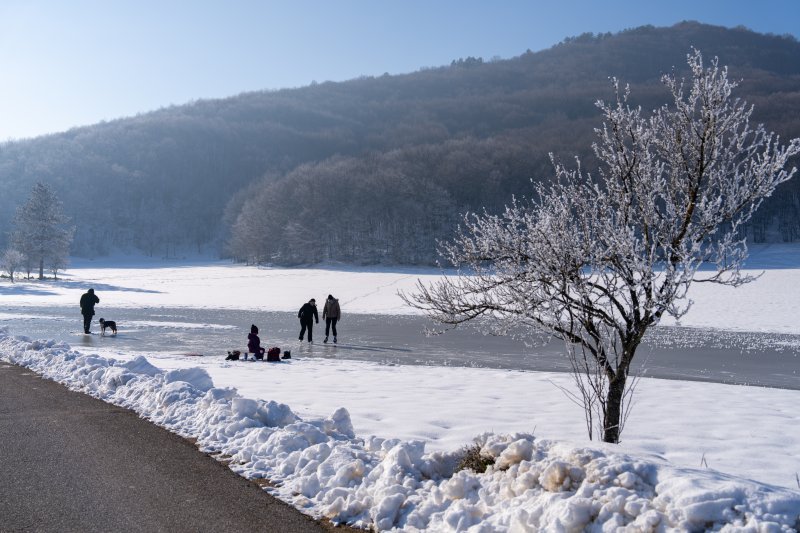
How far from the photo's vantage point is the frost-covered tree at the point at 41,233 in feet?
210

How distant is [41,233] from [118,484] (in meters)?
69.3

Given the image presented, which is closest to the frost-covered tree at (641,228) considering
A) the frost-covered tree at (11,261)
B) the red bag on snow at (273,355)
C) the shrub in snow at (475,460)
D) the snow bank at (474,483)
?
the shrub in snow at (475,460)

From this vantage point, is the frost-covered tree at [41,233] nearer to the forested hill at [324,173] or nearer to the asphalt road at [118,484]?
the forested hill at [324,173]

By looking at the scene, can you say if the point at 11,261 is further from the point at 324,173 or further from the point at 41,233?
the point at 324,173

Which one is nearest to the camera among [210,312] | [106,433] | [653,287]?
[653,287]

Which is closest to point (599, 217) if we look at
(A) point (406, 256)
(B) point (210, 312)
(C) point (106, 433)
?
(C) point (106, 433)

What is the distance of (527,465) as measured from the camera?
→ 14.8 feet

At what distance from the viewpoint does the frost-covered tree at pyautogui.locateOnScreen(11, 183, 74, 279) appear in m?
63.9

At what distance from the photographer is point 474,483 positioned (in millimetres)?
4684

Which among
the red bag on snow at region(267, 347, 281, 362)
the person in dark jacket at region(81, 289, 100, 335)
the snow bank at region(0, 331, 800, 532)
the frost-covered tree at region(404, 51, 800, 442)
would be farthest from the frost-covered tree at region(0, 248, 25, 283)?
the frost-covered tree at region(404, 51, 800, 442)

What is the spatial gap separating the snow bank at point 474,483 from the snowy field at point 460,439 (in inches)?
0.5

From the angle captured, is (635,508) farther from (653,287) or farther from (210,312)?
(210,312)

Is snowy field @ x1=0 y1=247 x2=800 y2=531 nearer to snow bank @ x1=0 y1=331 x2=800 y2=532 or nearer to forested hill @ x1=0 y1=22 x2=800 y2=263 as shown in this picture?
snow bank @ x1=0 y1=331 x2=800 y2=532

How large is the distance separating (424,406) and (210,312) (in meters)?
25.5
